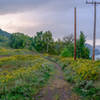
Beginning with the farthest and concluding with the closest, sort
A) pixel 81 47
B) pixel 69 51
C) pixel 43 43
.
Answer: pixel 43 43 < pixel 69 51 < pixel 81 47

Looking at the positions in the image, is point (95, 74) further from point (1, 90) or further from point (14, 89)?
point (1, 90)

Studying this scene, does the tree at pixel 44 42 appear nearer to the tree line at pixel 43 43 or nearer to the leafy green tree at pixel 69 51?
the tree line at pixel 43 43

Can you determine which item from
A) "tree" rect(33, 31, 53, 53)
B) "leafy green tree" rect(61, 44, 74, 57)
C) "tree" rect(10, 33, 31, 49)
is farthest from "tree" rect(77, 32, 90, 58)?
"tree" rect(10, 33, 31, 49)

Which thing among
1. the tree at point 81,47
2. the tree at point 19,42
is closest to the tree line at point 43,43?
the tree at point 19,42

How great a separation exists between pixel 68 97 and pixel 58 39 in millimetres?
84685

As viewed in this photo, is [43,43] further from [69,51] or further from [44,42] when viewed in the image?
[69,51]

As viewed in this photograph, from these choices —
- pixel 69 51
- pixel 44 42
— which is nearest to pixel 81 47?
pixel 69 51

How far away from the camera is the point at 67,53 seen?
5428 cm

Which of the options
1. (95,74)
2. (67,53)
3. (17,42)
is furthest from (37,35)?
(95,74)

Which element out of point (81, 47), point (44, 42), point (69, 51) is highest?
point (44, 42)

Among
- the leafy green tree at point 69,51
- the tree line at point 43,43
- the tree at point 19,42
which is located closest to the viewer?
the leafy green tree at point 69,51

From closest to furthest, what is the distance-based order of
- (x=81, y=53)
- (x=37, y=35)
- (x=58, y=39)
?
(x=81, y=53), (x=37, y=35), (x=58, y=39)

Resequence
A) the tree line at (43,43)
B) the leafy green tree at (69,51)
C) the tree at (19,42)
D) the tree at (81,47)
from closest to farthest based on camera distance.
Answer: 1. the tree at (81,47)
2. the leafy green tree at (69,51)
3. the tree line at (43,43)
4. the tree at (19,42)

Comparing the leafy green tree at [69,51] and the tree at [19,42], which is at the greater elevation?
the tree at [19,42]
